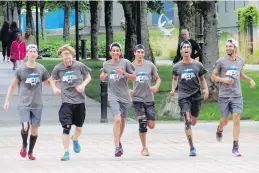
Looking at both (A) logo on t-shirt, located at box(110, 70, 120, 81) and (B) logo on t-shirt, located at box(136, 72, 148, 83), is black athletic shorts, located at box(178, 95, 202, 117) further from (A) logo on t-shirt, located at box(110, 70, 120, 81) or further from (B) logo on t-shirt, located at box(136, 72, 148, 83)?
(A) logo on t-shirt, located at box(110, 70, 120, 81)

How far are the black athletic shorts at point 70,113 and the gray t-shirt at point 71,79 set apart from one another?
0.08 metres

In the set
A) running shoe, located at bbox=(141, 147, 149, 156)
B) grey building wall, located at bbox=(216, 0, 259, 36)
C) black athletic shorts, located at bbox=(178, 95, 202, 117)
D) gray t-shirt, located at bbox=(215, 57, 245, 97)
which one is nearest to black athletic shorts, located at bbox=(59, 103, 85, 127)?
running shoe, located at bbox=(141, 147, 149, 156)

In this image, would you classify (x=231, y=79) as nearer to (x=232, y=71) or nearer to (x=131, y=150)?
(x=232, y=71)

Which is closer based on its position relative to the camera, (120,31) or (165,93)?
(165,93)

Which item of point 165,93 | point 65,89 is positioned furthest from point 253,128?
point 165,93

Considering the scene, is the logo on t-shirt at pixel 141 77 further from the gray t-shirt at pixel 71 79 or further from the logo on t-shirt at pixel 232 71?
the logo on t-shirt at pixel 232 71

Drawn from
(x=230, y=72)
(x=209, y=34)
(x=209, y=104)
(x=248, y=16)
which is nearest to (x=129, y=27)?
(x=209, y=34)

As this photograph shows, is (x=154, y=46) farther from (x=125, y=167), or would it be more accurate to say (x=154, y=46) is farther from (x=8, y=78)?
(x=125, y=167)

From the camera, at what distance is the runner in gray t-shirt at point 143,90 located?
1327 centimetres

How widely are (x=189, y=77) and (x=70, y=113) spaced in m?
2.07

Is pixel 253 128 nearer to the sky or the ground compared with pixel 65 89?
nearer to the ground

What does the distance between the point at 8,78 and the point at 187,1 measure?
718 centimetres

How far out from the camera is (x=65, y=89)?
12.7 m

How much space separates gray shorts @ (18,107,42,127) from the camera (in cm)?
1259
